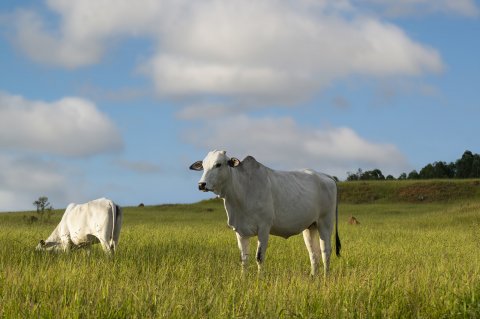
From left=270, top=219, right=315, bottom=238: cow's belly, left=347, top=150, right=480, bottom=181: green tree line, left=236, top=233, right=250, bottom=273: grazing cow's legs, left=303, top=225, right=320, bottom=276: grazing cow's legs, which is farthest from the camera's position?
left=347, top=150, right=480, bottom=181: green tree line

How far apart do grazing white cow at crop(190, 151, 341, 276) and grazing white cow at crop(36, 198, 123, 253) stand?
353 cm

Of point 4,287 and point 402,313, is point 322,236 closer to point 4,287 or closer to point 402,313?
point 402,313

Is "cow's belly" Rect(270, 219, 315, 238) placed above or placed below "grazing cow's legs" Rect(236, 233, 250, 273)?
above

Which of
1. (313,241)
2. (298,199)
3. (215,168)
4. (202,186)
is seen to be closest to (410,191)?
(313,241)

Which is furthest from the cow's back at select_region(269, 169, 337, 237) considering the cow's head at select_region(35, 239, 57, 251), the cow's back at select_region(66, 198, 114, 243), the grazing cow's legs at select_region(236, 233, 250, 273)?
the cow's head at select_region(35, 239, 57, 251)

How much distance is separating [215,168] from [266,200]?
4.05 ft

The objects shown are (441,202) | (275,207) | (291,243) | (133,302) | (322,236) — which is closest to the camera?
(133,302)

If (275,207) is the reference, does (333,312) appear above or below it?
below

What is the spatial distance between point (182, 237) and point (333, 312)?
42.8 feet

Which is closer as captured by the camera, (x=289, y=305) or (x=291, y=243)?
(x=289, y=305)

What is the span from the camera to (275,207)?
1109cm

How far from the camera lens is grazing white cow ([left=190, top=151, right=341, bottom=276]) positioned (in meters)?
10.4

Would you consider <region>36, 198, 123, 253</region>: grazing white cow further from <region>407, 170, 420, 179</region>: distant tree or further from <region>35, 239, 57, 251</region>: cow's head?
<region>407, 170, 420, 179</region>: distant tree

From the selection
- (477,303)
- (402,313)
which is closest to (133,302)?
(402,313)
